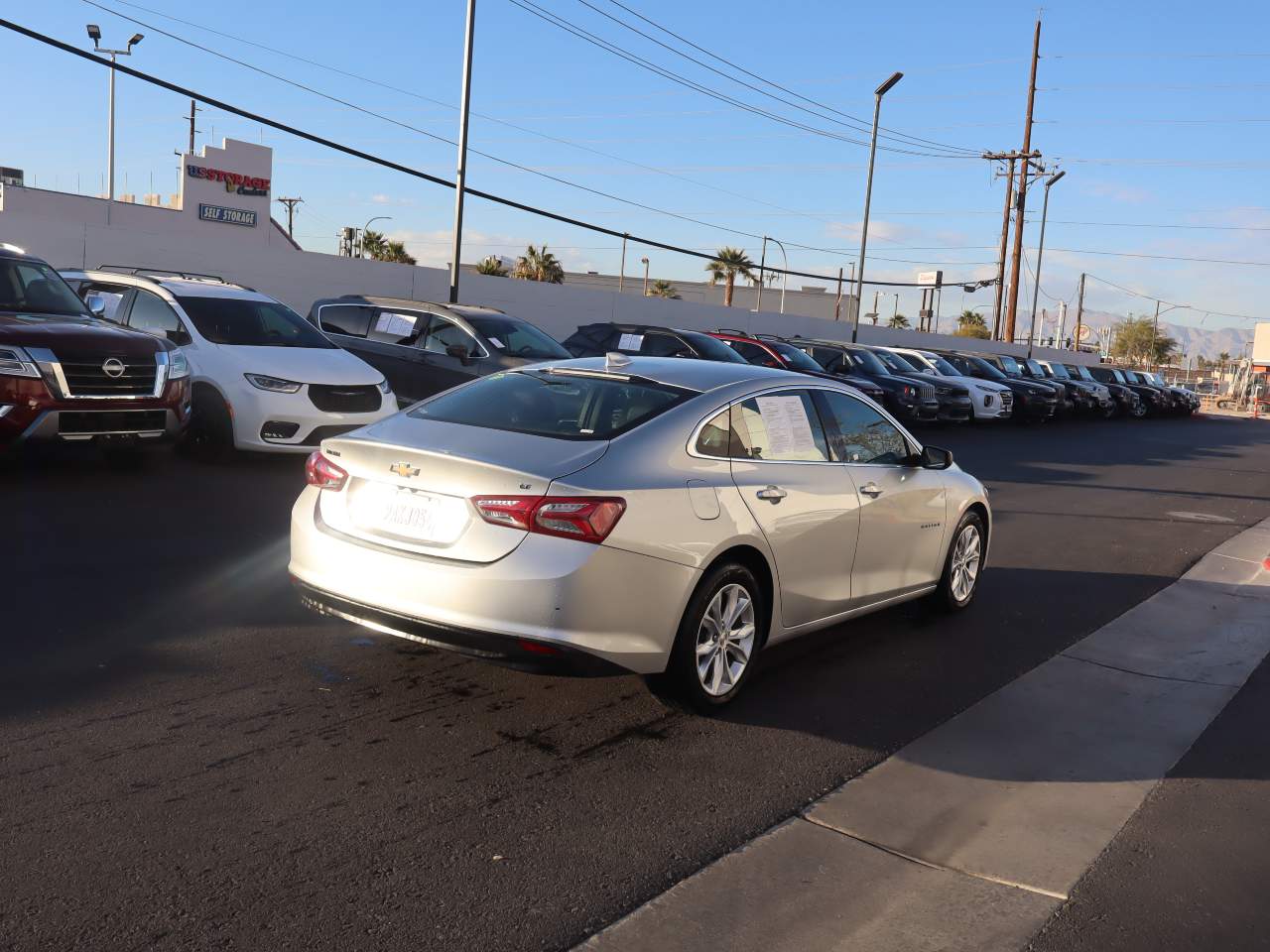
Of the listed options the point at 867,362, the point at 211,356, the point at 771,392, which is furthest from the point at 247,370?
the point at 867,362

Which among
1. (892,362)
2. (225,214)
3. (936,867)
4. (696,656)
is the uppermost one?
(225,214)

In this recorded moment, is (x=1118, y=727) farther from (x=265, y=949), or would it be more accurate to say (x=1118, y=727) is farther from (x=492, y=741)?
(x=265, y=949)

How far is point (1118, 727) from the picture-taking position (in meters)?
5.49

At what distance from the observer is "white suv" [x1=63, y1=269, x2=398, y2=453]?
10.8 m

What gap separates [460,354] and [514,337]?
96cm

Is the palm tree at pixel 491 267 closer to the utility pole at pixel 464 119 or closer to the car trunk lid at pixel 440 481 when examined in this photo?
the utility pole at pixel 464 119

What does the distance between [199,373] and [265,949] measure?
8.72m

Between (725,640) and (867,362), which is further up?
(867,362)

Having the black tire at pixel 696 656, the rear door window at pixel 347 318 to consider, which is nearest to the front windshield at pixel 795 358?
the rear door window at pixel 347 318

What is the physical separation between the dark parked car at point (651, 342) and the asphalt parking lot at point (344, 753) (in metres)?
12.0

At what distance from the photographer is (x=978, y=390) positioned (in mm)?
26719

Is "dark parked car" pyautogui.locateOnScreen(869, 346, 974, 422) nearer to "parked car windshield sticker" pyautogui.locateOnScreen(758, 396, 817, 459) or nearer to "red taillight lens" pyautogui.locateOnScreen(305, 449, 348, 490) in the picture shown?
"parked car windshield sticker" pyautogui.locateOnScreen(758, 396, 817, 459)

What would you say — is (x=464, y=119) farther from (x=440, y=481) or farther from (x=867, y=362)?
(x=440, y=481)

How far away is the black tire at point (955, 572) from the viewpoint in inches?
282
